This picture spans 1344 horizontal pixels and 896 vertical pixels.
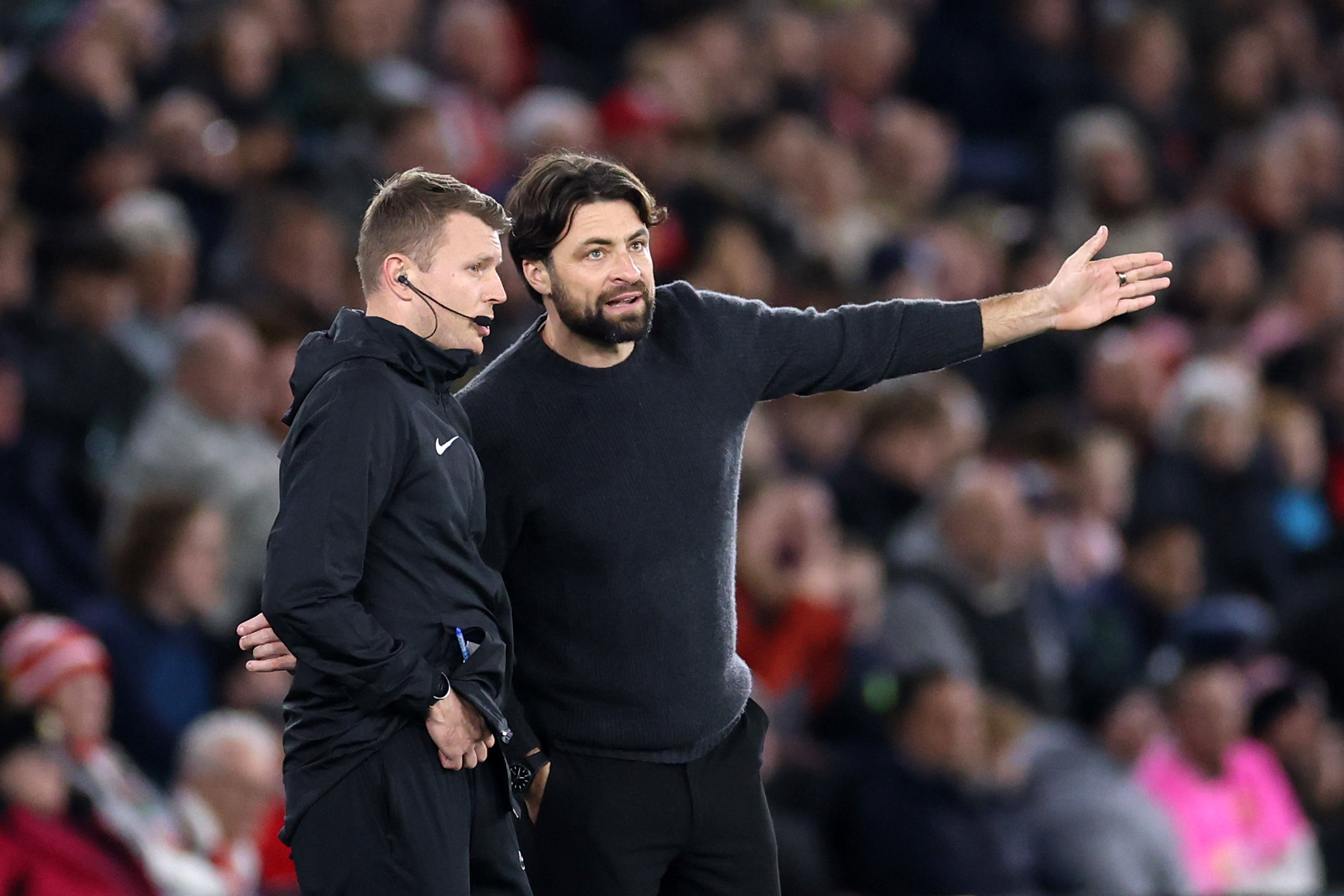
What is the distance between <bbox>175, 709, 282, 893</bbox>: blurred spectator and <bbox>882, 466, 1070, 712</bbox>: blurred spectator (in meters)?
2.11

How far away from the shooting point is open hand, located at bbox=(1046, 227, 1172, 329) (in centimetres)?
348

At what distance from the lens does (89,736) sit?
5234 mm

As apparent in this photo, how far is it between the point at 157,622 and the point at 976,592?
271 centimetres

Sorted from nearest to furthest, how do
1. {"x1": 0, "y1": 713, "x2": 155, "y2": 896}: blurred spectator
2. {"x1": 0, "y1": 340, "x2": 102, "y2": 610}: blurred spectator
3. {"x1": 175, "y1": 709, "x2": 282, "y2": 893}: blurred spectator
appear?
1. {"x1": 0, "y1": 713, "x2": 155, "y2": 896}: blurred spectator
2. {"x1": 175, "y1": 709, "x2": 282, "y2": 893}: blurred spectator
3. {"x1": 0, "y1": 340, "x2": 102, "y2": 610}: blurred spectator

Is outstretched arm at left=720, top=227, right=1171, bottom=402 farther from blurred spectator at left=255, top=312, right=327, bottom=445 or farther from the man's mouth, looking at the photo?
blurred spectator at left=255, top=312, right=327, bottom=445

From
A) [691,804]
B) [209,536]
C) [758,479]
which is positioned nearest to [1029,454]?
[758,479]

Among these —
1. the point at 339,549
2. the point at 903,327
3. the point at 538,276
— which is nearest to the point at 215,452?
the point at 538,276

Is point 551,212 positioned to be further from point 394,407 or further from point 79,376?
point 79,376

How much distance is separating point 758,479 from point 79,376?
215 centimetres

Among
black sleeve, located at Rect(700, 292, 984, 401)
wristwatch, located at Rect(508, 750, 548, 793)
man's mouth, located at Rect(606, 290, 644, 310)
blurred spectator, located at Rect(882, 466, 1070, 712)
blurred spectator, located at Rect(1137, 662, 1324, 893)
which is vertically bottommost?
blurred spectator, located at Rect(1137, 662, 1324, 893)

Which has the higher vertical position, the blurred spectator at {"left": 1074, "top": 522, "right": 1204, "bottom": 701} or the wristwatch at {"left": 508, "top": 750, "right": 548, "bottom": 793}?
the wristwatch at {"left": 508, "top": 750, "right": 548, "bottom": 793}

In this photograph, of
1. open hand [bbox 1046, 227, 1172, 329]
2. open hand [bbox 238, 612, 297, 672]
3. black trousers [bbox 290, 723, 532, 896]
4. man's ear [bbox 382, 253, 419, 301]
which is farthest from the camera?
open hand [bbox 1046, 227, 1172, 329]

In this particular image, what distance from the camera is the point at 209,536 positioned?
18.7 ft

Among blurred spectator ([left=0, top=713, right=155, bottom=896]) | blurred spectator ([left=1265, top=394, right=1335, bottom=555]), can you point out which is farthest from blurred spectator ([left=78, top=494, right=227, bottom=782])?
blurred spectator ([left=1265, top=394, right=1335, bottom=555])
